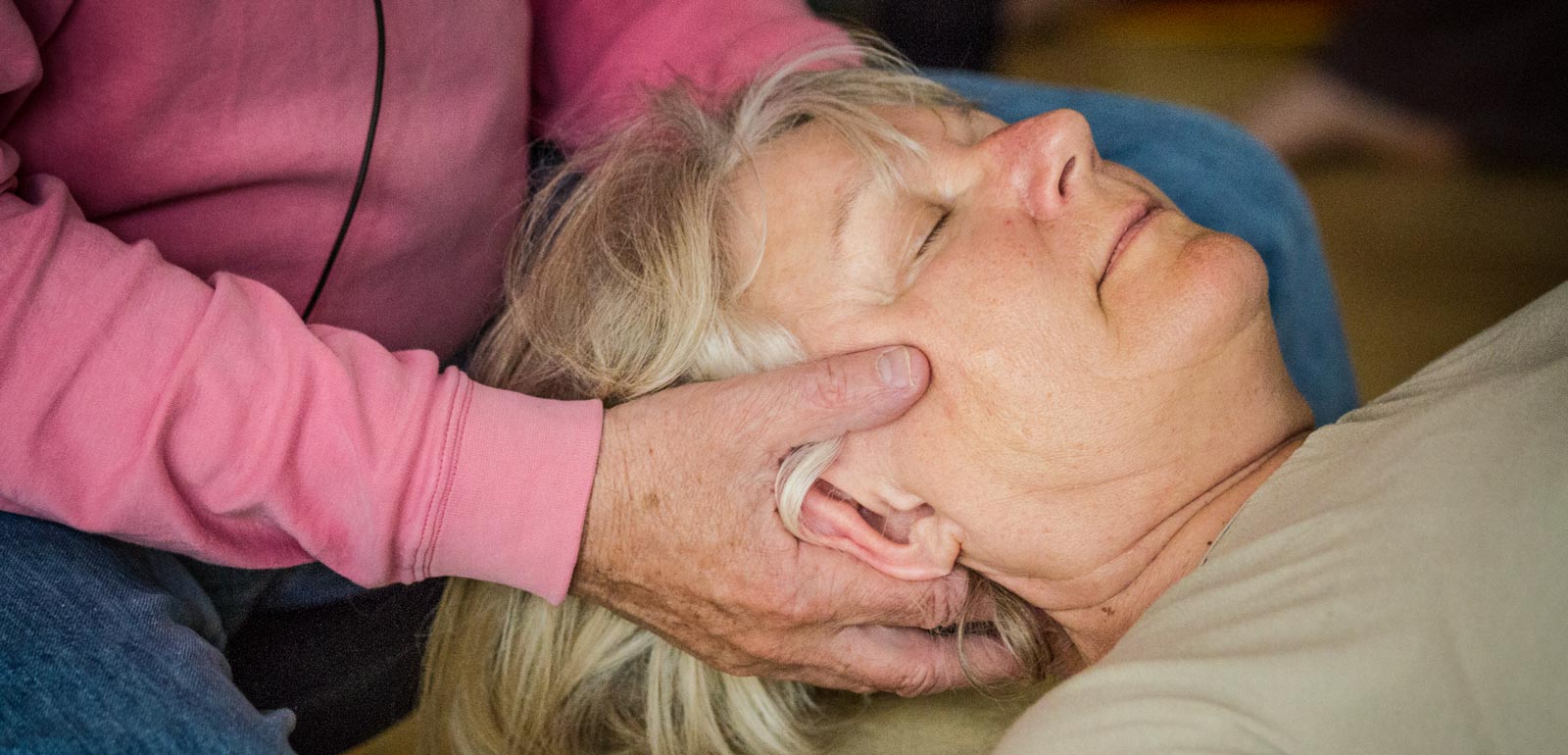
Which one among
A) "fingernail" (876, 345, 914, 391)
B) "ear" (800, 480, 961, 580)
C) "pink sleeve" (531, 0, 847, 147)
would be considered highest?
"pink sleeve" (531, 0, 847, 147)

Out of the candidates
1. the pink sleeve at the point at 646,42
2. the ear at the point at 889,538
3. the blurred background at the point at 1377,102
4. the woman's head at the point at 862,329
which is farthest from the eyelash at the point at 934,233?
the blurred background at the point at 1377,102

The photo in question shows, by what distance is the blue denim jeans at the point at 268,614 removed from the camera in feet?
2.54

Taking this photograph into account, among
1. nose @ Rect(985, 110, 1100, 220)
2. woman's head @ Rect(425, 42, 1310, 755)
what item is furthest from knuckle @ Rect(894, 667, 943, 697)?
nose @ Rect(985, 110, 1100, 220)

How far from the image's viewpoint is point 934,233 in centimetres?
110

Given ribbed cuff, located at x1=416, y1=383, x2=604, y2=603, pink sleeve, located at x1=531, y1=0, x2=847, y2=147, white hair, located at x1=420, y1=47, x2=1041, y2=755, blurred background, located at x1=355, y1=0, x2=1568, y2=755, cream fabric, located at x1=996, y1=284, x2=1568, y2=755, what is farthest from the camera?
blurred background, located at x1=355, y1=0, x2=1568, y2=755

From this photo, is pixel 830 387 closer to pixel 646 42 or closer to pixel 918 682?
pixel 918 682

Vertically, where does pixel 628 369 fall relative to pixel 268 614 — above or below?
above

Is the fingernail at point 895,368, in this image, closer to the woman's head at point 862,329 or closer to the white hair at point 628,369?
the woman's head at point 862,329

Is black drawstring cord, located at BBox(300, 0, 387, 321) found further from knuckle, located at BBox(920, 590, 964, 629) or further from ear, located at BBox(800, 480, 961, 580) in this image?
knuckle, located at BBox(920, 590, 964, 629)

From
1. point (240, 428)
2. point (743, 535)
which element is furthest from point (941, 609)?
point (240, 428)

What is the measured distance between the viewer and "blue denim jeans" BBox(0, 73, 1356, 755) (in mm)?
773

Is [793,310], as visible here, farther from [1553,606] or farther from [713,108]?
[1553,606]

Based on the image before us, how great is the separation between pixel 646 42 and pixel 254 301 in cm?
77

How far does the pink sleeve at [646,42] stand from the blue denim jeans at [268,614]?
359mm
